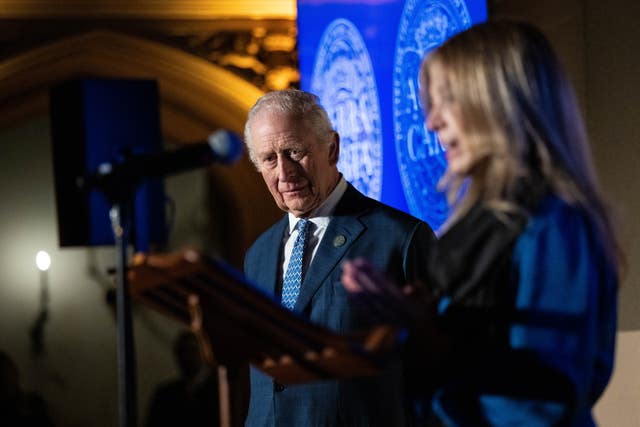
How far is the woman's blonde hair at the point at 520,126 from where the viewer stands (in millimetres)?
1456

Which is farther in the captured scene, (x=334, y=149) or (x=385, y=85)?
(x=385, y=85)

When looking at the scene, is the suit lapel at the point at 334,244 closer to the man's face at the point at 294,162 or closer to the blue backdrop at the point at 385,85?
the man's face at the point at 294,162

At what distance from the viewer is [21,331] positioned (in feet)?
30.5

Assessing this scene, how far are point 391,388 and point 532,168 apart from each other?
1197mm

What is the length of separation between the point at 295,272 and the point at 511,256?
1243 mm

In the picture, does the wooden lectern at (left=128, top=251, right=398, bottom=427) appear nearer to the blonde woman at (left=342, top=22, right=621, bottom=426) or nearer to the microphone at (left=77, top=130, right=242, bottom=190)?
the blonde woman at (left=342, top=22, right=621, bottom=426)

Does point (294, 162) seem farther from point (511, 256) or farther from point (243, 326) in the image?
point (511, 256)

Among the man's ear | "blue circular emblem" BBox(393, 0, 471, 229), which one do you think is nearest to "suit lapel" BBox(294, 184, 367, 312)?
the man's ear

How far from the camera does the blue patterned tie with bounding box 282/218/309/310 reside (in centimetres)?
263

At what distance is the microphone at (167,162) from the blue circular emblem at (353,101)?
1.78 metres

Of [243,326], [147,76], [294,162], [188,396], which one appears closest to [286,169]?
[294,162]

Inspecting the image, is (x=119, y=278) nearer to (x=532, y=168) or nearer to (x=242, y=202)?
(x=532, y=168)

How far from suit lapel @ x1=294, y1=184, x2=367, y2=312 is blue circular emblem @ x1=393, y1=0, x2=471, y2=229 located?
0.32 meters

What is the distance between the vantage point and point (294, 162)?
2732mm
